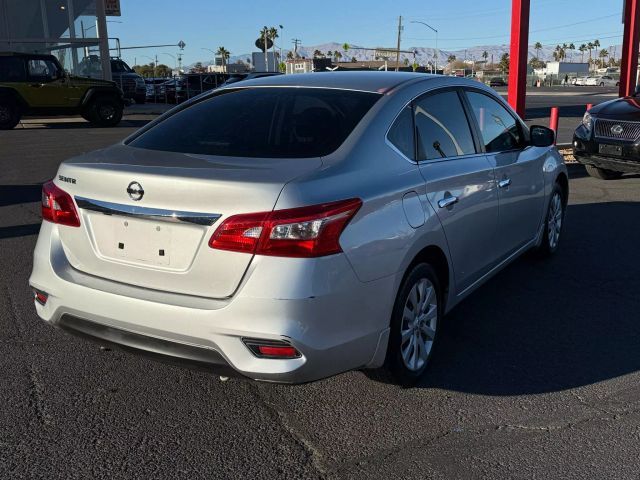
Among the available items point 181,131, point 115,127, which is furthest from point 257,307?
point 115,127

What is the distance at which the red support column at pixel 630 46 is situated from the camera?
17.2m

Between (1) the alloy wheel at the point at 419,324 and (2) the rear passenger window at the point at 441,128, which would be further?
(2) the rear passenger window at the point at 441,128

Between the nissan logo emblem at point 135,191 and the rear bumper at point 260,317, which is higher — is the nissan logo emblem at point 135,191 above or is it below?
above

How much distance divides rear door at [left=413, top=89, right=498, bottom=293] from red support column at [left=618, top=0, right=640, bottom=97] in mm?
15643

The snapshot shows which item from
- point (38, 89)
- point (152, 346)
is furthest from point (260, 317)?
point (38, 89)

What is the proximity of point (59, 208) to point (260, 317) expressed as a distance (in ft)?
4.13

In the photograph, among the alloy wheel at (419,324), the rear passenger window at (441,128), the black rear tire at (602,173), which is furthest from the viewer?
the black rear tire at (602,173)

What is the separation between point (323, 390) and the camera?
349cm

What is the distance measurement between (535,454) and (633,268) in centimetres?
340

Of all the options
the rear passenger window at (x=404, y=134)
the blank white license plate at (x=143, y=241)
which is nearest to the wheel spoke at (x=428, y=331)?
the rear passenger window at (x=404, y=134)

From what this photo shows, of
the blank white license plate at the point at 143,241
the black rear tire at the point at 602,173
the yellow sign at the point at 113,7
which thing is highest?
the yellow sign at the point at 113,7

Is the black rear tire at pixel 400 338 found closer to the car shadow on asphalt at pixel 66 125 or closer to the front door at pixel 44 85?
the front door at pixel 44 85

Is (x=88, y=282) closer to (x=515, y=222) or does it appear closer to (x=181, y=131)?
(x=181, y=131)

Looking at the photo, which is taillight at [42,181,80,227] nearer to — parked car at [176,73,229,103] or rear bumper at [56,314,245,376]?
rear bumper at [56,314,245,376]
